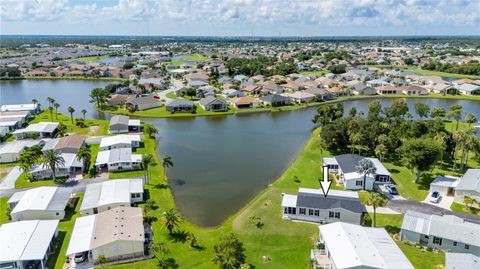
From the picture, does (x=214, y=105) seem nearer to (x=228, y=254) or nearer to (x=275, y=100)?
(x=275, y=100)

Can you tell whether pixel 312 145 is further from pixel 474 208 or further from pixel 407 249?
pixel 407 249

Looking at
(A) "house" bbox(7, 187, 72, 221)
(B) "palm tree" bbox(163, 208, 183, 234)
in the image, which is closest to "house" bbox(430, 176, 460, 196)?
(B) "palm tree" bbox(163, 208, 183, 234)


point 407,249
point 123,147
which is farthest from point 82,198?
point 407,249

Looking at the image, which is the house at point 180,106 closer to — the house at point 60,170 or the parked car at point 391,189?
the house at point 60,170

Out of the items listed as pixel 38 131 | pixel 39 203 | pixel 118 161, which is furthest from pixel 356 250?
pixel 38 131

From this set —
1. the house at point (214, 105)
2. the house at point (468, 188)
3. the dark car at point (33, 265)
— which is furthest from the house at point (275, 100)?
the dark car at point (33, 265)

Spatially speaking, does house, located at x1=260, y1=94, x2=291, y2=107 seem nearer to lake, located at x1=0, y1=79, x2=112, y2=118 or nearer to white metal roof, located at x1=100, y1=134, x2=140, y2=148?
lake, located at x1=0, y1=79, x2=112, y2=118
